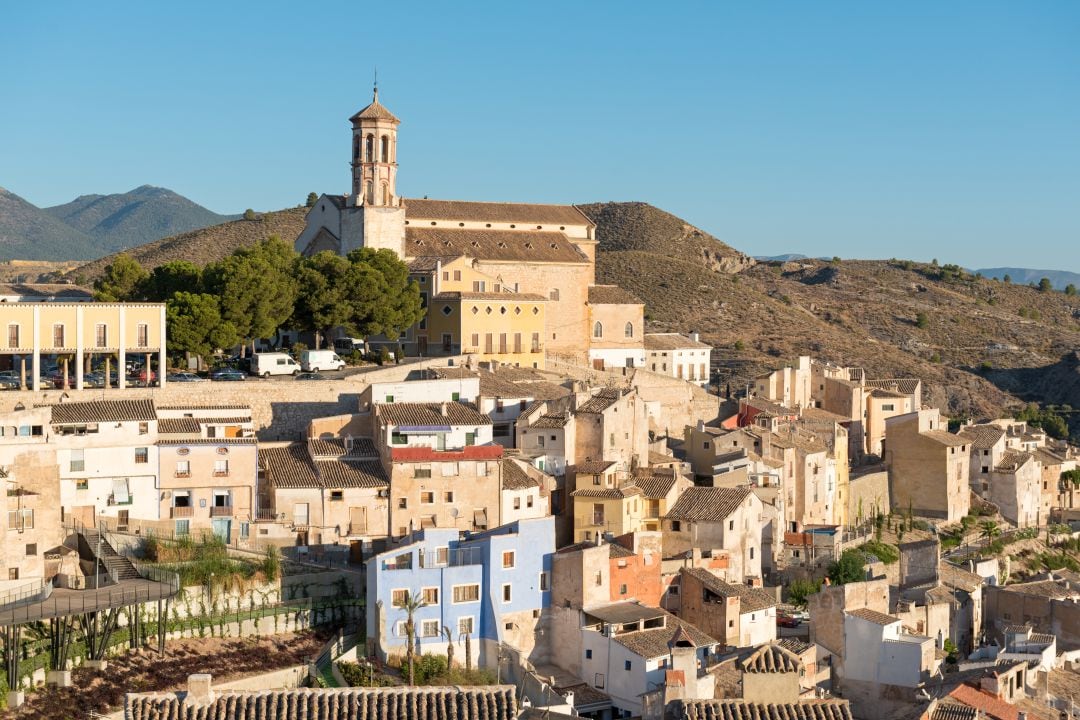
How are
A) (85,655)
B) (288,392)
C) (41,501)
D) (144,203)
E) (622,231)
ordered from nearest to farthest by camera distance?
(85,655) → (41,501) → (288,392) → (622,231) → (144,203)

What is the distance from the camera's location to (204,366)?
1737 inches

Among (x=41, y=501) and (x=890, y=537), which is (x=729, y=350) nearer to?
(x=890, y=537)

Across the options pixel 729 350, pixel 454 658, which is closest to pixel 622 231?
pixel 729 350

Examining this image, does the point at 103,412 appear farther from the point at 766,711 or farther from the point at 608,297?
the point at 608,297

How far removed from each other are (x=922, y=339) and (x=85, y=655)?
261 feet

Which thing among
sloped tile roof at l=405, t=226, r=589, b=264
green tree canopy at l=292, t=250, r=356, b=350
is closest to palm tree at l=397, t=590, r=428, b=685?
green tree canopy at l=292, t=250, r=356, b=350

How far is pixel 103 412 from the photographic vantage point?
1350 inches

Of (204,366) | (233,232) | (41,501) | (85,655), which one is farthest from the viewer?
(233,232)

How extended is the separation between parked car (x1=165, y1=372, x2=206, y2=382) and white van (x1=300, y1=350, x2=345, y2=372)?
12.1 feet

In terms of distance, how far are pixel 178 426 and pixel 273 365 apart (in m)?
8.77

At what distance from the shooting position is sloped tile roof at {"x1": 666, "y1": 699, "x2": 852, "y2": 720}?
843 inches

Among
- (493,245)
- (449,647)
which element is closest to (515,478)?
(449,647)

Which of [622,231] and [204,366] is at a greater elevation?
[622,231]

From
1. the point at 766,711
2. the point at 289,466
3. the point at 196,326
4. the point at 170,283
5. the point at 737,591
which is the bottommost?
the point at 737,591
